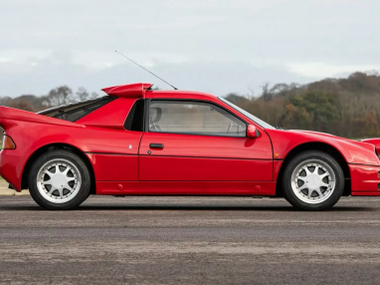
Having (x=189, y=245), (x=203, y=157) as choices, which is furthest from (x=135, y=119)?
(x=189, y=245)

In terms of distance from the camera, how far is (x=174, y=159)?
9633 millimetres

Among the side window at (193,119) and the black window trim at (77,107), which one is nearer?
the side window at (193,119)

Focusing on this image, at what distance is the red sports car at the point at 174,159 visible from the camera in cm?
964

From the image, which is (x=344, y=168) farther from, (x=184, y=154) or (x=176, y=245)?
(x=176, y=245)

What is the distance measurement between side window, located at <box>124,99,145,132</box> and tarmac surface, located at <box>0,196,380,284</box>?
104 cm

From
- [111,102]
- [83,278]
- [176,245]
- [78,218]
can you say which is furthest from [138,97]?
[83,278]

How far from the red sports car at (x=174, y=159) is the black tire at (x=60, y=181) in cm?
1

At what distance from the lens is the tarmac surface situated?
17.0 ft

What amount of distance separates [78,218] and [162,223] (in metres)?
1.06

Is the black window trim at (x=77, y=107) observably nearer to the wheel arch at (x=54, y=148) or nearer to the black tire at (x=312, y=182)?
the wheel arch at (x=54, y=148)

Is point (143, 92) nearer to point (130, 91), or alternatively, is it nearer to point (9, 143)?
point (130, 91)

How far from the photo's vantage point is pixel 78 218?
883 centimetres

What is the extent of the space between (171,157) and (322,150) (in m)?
1.90

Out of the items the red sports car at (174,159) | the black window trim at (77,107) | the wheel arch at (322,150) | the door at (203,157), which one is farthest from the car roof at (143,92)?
the wheel arch at (322,150)
